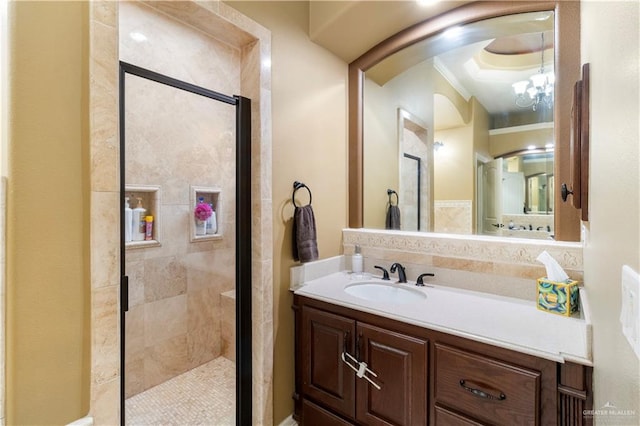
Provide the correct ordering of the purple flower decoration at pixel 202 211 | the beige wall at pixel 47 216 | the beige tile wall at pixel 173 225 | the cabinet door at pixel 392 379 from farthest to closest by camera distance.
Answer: the purple flower decoration at pixel 202 211, the cabinet door at pixel 392 379, the beige tile wall at pixel 173 225, the beige wall at pixel 47 216

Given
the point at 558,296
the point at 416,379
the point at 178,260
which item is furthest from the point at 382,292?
the point at 178,260

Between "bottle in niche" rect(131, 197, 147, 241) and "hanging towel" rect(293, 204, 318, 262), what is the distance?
125 cm

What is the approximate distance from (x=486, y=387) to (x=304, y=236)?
1125 mm

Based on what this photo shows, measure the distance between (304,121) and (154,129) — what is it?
121 cm

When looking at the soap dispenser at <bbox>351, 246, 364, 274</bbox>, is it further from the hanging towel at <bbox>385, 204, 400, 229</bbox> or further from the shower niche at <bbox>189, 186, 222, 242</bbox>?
the shower niche at <bbox>189, 186, 222, 242</bbox>

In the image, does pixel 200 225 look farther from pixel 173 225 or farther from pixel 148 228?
pixel 148 228

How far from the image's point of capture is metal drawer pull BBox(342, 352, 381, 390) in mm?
1387

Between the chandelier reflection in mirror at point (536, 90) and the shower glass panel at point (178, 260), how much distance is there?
1.80 meters

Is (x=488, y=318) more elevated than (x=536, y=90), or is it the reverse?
(x=536, y=90)

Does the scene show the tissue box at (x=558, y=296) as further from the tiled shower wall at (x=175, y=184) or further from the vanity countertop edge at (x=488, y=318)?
the tiled shower wall at (x=175, y=184)

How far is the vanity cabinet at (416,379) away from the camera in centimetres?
99

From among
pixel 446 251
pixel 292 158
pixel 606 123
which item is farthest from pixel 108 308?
pixel 446 251

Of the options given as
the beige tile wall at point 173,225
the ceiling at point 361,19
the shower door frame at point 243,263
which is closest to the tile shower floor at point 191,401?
the beige tile wall at point 173,225

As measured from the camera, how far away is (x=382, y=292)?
1.85 metres
